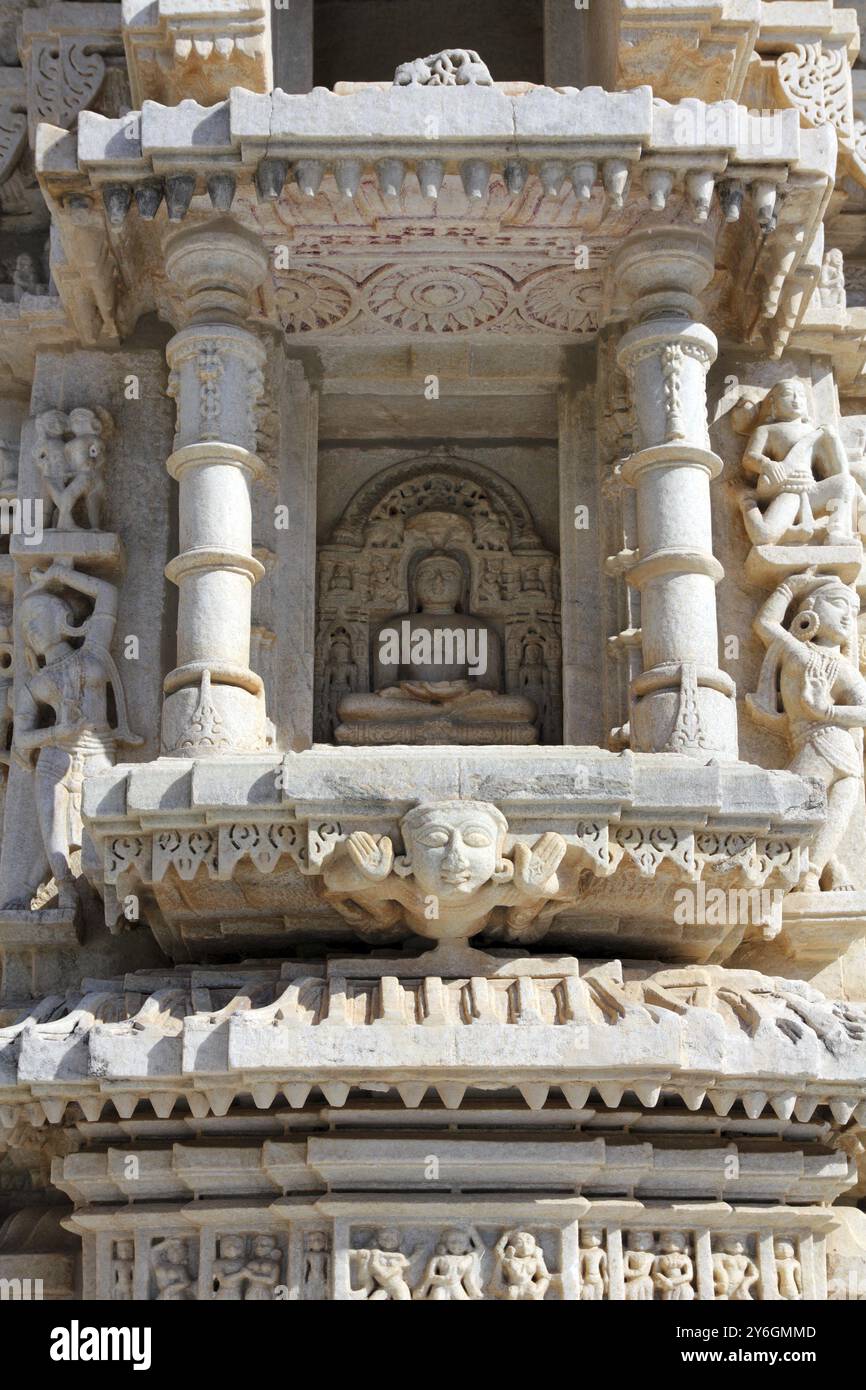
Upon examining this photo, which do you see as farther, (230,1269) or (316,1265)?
(230,1269)

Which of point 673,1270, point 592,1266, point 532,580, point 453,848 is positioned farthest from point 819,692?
point 592,1266

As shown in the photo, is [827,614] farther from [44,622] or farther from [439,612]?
[44,622]

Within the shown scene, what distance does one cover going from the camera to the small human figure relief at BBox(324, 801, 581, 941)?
8898 millimetres

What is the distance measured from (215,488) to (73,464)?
3.87 feet

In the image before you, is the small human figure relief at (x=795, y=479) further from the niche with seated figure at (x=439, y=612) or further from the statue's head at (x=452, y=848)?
the statue's head at (x=452, y=848)

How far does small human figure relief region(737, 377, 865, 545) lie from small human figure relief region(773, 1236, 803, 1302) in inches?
137

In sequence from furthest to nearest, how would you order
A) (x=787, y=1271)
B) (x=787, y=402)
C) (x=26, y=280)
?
(x=26, y=280)
(x=787, y=402)
(x=787, y=1271)

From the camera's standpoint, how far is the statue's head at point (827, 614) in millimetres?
10625

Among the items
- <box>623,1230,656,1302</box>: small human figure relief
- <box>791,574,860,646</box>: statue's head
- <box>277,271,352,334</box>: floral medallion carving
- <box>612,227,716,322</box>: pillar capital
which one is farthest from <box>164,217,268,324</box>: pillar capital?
<box>623,1230,656,1302</box>: small human figure relief

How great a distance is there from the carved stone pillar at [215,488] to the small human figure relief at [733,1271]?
309 centimetres

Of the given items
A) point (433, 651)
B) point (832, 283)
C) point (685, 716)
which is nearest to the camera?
point (685, 716)

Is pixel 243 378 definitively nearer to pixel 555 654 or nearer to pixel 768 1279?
pixel 555 654

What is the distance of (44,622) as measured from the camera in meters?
10.8
